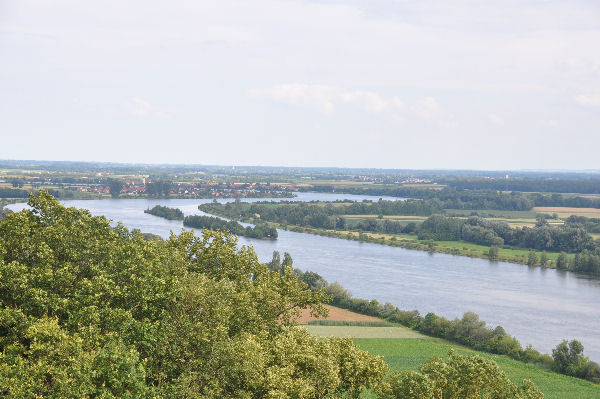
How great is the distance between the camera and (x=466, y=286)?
189ft

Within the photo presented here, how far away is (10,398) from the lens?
12.4 m

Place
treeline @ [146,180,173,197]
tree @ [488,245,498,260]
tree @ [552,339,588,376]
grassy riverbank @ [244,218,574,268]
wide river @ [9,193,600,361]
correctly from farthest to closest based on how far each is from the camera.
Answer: treeline @ [146,180,173,197] → grassy riverbank @ [244,218,574,268] → tree @ [488,245,498,260] → wide river @ [9,193,600,361] → tree @ [552,339,588,376]

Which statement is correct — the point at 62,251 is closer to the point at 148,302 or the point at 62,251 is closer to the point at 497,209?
the point at 148,302

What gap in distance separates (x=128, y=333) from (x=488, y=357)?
27280 mm

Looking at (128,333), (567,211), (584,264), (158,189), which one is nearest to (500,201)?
(567,211)

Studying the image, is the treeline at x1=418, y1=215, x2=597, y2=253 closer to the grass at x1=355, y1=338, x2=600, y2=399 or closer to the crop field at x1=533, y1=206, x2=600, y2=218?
the crop field at x1=533, y1=206, x2=600, y2=218

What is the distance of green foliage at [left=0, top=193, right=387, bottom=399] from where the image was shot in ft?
44.8

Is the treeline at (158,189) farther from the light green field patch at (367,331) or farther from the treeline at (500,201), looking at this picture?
the light green field patch at (367,331)

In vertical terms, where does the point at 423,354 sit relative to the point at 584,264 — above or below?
below

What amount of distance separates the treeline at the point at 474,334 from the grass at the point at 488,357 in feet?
2.38

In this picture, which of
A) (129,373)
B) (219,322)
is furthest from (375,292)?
(129,373)

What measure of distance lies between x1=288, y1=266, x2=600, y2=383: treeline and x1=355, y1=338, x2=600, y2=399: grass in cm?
73

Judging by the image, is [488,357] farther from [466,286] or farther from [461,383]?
[466,286]

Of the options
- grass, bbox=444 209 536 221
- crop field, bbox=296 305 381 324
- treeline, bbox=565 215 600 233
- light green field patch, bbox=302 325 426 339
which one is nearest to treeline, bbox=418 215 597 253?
treeline, bbox=565 215 600 233
